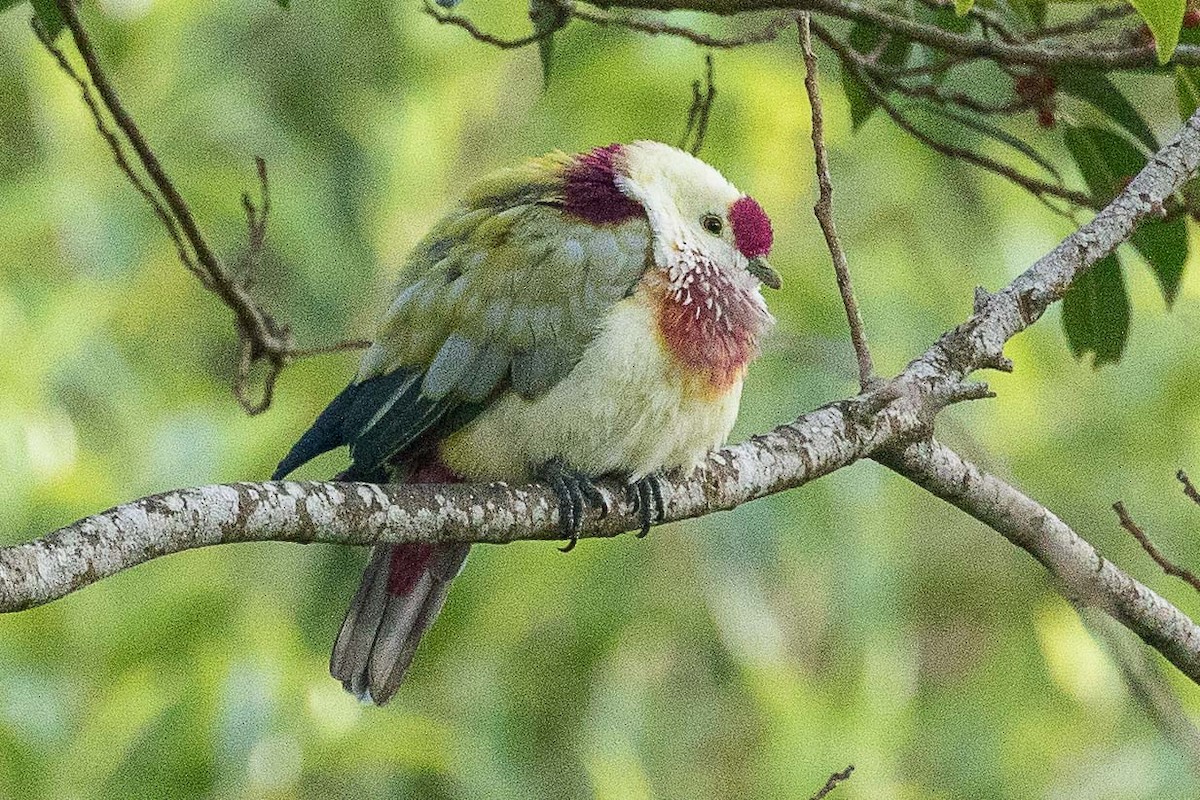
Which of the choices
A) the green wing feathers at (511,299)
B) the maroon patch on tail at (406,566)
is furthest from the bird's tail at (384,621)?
the green wing feathers at (511,299)

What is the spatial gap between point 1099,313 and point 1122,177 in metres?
0.27

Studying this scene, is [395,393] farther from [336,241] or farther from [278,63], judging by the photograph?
[278,63]

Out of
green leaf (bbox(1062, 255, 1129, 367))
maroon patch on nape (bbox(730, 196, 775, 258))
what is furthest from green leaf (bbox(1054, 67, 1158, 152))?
maroon patch on nape (bbox(730, 196, 775, 258))

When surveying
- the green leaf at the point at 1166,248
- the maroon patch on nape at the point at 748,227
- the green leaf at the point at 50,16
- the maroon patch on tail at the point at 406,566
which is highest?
the green leaf at the point at 1166,248

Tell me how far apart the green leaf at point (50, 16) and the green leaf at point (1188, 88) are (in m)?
1.91

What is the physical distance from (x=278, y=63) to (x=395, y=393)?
396 centimetres

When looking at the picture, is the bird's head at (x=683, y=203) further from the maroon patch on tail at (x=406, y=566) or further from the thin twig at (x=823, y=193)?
the maroon patch on tail at (x=406, y=566)

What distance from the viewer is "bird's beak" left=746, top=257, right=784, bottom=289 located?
3.41 meters

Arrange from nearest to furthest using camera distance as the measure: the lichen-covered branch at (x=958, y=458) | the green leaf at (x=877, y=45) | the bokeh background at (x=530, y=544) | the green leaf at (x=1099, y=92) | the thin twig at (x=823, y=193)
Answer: the thin twig at (x=823, y=193) → the lichen-covered branch at (x=958, y=458) → the green leaf at (x=1099, y=92) → the green leaf at (x=877, y=45) → the bokeh background at (x=530, y=544)

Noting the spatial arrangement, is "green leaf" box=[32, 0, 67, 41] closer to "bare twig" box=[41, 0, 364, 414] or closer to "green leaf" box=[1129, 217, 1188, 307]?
"bare twig" box=[41, 0, 364, 414]

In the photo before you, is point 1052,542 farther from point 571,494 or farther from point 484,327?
point 484,327

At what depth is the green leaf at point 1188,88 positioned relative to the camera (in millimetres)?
3119

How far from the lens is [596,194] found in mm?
3219

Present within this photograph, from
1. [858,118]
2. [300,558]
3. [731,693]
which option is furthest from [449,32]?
[858,118]
